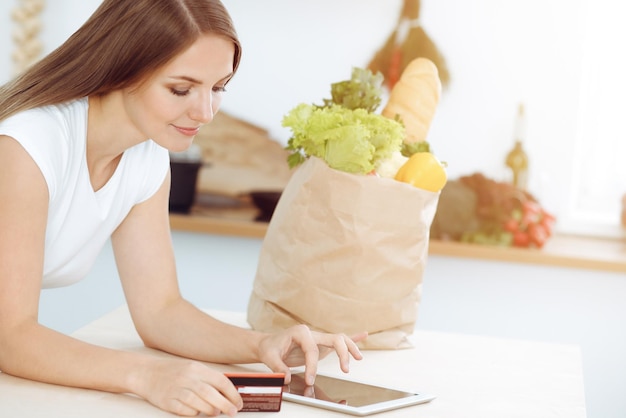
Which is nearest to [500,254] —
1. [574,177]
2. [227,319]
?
[574,177]

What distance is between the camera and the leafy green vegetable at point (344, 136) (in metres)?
1.31

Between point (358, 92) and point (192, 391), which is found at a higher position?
point (358, 92)

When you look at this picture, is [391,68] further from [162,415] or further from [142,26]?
[162,415]

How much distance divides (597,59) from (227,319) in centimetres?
182

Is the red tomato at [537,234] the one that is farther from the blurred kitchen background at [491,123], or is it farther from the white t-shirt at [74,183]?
the white t-shirt at [74,183]

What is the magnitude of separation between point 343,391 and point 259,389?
153mm

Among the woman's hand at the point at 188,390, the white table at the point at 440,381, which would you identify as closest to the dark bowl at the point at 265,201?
the white table at the point at 440,381

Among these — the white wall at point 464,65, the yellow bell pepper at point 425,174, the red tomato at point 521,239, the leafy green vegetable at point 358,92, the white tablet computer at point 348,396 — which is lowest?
the white tablet computer at point 348,396

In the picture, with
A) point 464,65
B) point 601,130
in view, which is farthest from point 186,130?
point 601,130

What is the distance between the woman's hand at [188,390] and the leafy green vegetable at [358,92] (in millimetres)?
585

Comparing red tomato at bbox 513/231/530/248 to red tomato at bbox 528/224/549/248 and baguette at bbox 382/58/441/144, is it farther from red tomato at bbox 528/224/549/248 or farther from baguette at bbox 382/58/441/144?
baguette at bbox 382/58/441/144

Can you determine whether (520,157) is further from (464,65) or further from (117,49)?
(117,49)

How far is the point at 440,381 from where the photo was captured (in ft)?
4.07

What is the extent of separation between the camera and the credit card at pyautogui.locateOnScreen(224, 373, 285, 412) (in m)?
1.00
